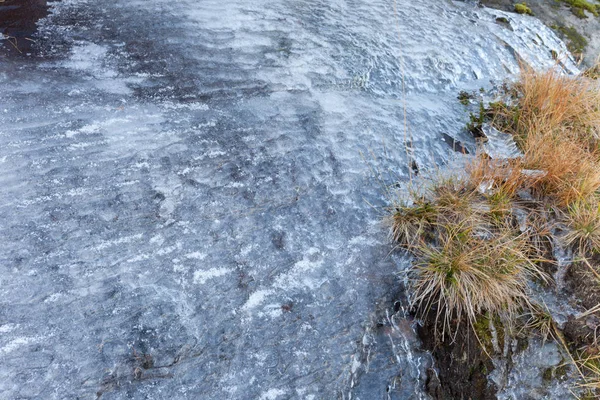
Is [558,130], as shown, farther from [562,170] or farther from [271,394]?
[271,394]

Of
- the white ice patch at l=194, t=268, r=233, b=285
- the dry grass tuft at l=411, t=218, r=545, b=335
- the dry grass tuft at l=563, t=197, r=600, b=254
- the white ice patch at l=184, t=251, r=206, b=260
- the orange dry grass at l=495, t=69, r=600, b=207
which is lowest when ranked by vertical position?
the white ice patch at l=194, t=268, r=233, b=285

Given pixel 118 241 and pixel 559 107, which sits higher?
pixel 559 107

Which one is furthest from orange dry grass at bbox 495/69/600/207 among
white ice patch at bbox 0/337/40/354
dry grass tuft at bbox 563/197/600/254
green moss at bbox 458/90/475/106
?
white ice patch at bbox 0/337/40/354

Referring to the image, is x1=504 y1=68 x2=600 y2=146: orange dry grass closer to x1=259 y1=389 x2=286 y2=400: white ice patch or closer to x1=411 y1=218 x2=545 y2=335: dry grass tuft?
x1=411 y1=218 x2=545 y2=335: dry grass tuft

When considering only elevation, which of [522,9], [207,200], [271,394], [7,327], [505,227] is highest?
[522,9]

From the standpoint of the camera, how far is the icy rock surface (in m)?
2.54

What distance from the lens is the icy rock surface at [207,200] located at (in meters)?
2.54

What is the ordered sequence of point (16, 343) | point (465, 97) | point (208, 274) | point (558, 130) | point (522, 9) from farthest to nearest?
point (522, 9), point (465, 97), point (558, 130), point (208, 274), point (16, 343)

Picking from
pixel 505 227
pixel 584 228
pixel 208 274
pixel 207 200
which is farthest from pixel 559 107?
pixel 208 274

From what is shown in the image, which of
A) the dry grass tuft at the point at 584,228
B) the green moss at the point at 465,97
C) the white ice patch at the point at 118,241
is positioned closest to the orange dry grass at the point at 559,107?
the green moss at the point at 465,97

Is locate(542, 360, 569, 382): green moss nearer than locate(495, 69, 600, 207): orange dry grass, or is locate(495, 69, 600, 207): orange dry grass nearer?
locate(542, 360, 569, 382): green moss

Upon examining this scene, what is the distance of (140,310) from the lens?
8.57 feet

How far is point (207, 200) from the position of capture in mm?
3131

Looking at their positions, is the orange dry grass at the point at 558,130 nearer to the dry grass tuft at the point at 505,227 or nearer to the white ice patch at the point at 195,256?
the dry grass tuft at the point at 505,227
